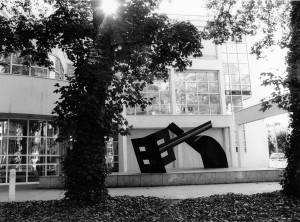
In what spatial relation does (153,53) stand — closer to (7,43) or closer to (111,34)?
(111,34)

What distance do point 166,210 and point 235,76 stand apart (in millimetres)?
30306

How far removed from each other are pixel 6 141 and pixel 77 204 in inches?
428

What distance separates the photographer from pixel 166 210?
7.80 m

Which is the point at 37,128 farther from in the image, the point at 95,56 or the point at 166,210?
the point at 166,210

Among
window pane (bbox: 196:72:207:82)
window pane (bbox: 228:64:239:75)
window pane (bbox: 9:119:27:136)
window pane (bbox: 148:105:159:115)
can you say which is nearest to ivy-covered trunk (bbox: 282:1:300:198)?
window pane (bbox: 9:119:27:136)

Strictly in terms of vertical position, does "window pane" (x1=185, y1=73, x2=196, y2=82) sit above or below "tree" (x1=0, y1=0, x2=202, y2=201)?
above

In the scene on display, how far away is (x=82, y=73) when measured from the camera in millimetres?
8406

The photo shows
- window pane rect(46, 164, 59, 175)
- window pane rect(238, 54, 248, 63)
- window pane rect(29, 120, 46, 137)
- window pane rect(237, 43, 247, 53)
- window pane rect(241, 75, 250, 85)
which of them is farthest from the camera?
window pane rect(237, 43, 247, 53)

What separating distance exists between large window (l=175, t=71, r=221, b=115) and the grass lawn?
1668 cm

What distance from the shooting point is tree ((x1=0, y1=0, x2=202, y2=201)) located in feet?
27.6

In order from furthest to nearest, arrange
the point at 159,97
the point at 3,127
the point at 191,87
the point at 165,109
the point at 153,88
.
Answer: the point at 191,87 < the point at 153,88 < the point at 159,97 < the point at 165,109 < the point at 3,127

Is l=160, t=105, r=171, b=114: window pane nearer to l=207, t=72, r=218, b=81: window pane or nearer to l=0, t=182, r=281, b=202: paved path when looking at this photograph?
l=207, t=72, r=218, b=81: window pane

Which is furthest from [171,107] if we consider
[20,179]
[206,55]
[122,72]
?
[122,72]

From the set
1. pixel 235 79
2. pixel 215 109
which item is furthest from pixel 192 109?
pixel 235 79
